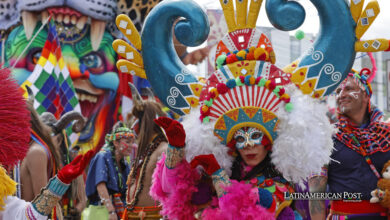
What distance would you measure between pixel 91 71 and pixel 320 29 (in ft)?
27.5

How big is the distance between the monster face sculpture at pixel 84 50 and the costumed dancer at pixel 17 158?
7.82 m

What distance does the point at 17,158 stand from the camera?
2.63m

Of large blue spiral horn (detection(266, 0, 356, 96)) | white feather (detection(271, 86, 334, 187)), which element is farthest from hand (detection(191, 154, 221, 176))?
large blue spiral horn (detection(266, 0, 356, 96))

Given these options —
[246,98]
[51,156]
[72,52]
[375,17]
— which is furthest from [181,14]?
[72,52]

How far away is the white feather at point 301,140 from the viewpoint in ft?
8.74

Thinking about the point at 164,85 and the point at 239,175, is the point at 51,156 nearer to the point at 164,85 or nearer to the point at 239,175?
the point at 164,85

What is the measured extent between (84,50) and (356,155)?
7945mm

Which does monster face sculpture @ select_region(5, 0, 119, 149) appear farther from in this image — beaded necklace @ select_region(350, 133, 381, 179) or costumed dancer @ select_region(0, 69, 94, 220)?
costumed dancer @ select_region(0, 69, 94, 220)

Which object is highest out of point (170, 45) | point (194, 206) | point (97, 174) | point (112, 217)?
point (170, 45)

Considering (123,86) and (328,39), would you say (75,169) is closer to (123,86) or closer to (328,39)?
(328,39)

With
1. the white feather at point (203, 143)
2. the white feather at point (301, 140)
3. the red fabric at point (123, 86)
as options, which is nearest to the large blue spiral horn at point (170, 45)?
the white feather at point (203, 143)

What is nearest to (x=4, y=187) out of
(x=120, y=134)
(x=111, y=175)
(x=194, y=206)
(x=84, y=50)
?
(x=194, y=206)

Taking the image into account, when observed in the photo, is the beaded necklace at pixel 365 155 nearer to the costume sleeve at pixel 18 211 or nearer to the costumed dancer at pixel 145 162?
the costumed dancer at pixel 145 162

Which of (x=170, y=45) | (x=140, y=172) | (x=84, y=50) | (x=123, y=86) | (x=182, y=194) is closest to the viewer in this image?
(x=182, y=194)
